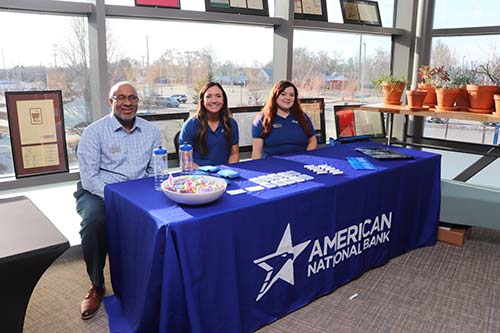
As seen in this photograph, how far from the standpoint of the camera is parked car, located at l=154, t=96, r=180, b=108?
3.23 meters

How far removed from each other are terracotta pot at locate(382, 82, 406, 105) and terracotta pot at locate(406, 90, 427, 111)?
0.26 m

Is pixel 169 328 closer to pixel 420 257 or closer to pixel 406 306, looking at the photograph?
pixel 406 306

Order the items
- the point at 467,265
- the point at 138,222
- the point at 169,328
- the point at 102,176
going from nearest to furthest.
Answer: the point at 169,328, the point at 138,222, the point at 102,176, the point at 467,265

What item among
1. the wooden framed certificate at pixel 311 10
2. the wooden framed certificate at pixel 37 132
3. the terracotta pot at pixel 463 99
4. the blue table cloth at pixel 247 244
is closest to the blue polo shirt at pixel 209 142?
the blue table cloth at pixel 247 244

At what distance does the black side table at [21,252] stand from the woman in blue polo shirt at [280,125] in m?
1.76

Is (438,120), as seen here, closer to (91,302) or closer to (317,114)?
(317,114)

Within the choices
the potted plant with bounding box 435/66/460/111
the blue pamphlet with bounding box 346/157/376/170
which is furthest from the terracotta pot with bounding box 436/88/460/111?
the blue pamphlet with bounding box 346/157/376/170

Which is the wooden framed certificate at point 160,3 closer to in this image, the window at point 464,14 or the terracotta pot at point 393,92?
the terracotta pot at point 393,92

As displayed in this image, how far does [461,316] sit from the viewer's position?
2.26 meters

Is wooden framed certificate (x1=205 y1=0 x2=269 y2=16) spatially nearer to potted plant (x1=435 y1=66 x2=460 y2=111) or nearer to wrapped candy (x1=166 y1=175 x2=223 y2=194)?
potted plant (x1=435 y1=66 x2=460 y2=111)

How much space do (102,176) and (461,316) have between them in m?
2.15

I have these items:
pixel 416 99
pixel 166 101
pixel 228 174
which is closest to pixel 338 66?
pixel 416 99

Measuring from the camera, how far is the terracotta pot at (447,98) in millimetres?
3438

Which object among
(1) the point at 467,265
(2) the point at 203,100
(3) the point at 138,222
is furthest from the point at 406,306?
(2) the point at 203,100
